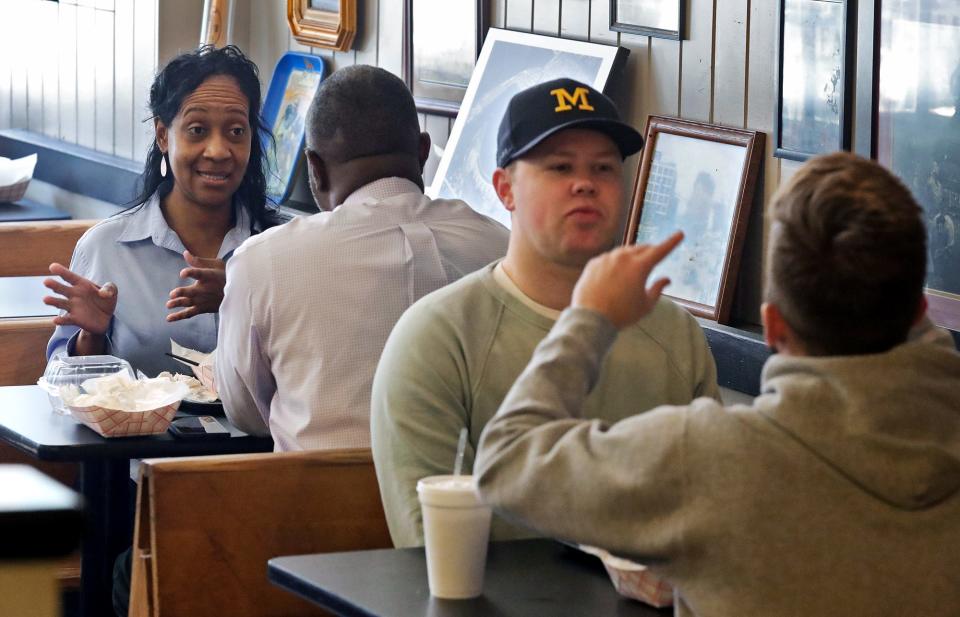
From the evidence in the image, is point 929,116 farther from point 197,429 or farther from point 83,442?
point 83,442

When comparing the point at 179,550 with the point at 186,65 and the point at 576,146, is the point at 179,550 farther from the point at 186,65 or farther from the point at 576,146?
the point at 186,65

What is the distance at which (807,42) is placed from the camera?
280 centimetres

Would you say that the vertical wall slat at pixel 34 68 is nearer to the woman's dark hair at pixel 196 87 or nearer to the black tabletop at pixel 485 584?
the woman's dark hair at pixel 196 87

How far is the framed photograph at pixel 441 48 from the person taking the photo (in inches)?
152

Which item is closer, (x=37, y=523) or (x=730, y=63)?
(x=37, y=523)

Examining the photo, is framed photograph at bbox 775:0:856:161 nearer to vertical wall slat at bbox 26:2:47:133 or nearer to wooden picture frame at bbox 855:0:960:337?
wooden picture frame at bbox 855:0:960:337

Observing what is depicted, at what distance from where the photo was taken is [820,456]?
4.50ft

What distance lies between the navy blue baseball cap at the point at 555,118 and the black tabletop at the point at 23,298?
2.17 metres

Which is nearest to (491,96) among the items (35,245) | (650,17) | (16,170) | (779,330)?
(650,17)

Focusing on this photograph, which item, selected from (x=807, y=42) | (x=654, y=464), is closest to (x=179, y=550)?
(x=654, y=464)

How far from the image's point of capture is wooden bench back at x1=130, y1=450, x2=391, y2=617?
88.8 inches

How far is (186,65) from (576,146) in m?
1.65

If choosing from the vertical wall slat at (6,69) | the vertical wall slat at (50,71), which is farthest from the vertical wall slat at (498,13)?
the vertical wall slat at (6,69)

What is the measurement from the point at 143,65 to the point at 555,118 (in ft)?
12.3
